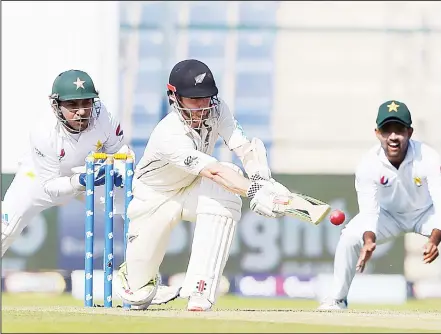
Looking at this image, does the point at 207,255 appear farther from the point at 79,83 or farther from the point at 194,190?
the point at 79,83

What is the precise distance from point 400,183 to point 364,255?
991 millimetres

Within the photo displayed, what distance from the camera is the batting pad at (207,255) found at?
19.5 ft

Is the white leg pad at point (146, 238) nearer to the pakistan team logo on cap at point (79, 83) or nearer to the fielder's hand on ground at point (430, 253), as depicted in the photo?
the pakistan team logo on cap at point (79, 83)

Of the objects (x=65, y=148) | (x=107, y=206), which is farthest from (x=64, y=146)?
(x=107, y=206)

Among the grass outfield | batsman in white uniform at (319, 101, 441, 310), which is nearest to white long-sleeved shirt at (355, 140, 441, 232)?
batsman in white uniform at (319, 101, 441, 310)

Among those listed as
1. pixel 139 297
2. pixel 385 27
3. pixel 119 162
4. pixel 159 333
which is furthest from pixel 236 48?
pixel 159 333

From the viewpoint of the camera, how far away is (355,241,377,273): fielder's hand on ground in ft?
21.6

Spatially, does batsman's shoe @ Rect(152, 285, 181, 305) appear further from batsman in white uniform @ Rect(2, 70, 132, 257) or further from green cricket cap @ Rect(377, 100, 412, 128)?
green cricket cap @ Rect(377, 100, 412, 128)

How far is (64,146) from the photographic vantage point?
23.8ft

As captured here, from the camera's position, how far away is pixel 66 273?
31.7 feet

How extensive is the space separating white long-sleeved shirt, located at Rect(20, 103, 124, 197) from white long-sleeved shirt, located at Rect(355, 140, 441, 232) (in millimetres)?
1257

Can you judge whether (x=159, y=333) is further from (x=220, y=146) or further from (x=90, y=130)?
(x=220, y=146)

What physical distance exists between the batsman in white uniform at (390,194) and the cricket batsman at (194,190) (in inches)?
44.7

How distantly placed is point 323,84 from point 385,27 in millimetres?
685
